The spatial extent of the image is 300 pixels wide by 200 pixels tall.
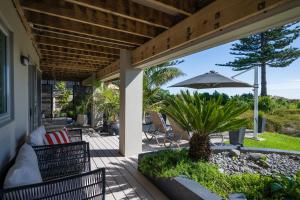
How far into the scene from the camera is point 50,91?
12.6 m

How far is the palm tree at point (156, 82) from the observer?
10128mm

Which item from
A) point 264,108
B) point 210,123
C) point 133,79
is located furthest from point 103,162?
point 264,108

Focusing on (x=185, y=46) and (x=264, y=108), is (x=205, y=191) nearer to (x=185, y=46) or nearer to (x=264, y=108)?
(x=185, y=46)

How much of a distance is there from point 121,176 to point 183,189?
1483 millimetres

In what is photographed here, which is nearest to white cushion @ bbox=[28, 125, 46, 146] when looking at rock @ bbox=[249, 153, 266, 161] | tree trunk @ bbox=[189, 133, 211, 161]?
tree trunk @ bbox=[189, 133, 211, 161]

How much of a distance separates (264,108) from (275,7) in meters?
11.8

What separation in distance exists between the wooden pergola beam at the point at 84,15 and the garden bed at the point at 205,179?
7.13 feet

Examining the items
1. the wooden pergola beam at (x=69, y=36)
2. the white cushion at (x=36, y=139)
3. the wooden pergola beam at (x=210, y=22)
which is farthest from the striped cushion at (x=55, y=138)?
the wooden pergola beam at (x=210, y=22)

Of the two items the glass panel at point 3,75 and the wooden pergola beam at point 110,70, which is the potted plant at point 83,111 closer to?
the wooden pergola beam at point 110,70

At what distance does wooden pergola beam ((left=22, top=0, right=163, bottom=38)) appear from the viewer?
10.7ft

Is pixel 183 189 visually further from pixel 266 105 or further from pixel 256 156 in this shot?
pixel 266 105

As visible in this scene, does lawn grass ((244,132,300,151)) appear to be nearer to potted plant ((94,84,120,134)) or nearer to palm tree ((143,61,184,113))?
palm tree ((143,61,184,113))

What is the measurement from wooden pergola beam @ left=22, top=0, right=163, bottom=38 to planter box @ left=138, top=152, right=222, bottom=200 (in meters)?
2.51

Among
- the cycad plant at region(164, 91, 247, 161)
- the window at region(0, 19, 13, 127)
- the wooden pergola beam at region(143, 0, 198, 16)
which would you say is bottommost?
the cycad plant at region(164, 91, 247, 161)
